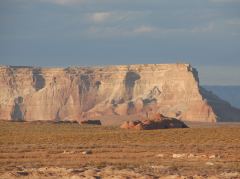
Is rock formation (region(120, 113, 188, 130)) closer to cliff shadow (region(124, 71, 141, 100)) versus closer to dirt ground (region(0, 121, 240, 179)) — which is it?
dirt ground (region(0, 121, 240, 179))

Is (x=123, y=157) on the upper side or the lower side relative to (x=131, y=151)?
lower

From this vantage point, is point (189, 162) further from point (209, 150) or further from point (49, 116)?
point (49, 116)

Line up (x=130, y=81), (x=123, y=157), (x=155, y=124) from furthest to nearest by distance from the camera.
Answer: (x=130, y=81) → (x=155, y=124) → (x=123, y=157)

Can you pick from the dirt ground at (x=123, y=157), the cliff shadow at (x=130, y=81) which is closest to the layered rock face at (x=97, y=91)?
the cliff shadow at (x=130, y=81)

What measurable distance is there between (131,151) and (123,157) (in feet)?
13.2

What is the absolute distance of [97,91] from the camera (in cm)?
19425

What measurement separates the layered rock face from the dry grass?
113387 millimetres

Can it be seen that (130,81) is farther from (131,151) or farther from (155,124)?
(131,151)

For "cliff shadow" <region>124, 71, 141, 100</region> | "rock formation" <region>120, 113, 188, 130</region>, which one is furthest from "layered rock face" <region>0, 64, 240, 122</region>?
"rock formation" <region>120, 113, 188, 130</region>

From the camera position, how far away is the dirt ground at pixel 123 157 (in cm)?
3005

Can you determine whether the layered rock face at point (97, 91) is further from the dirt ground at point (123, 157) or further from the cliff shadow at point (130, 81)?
the dirt ground at point (123, 157)

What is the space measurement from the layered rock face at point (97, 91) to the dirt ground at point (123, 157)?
11781 centimetres

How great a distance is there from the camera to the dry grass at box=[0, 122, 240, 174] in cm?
3462

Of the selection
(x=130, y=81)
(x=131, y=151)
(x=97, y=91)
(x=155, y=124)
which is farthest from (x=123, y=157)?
(x=97, y=91)
